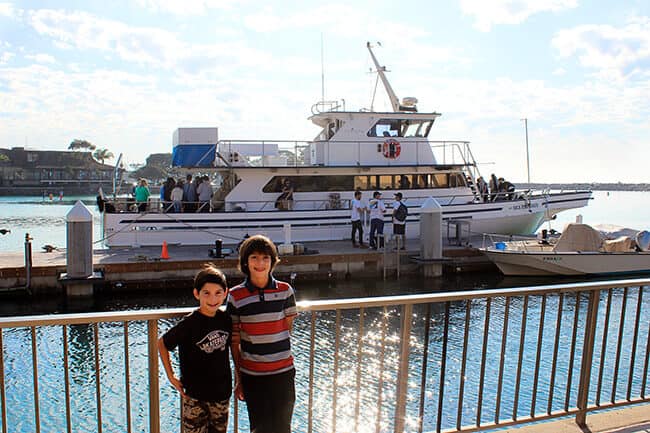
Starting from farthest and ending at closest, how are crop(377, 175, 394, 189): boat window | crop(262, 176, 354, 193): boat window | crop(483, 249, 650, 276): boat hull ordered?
crop(377, 175, 394, 189): boat window < crop(262, 176, 354, 193): boat window < crop(483, 249, 650, 276): boat hull

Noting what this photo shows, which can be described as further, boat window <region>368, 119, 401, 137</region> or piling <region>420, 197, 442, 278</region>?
boat window <region>368, 119, 401, 137</region>

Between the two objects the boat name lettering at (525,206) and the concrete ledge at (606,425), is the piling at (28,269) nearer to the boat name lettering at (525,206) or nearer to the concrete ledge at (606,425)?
the concrete ledge at (606,425)

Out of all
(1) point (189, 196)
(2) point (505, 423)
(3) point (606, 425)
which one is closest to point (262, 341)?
(2) point (505, 423)

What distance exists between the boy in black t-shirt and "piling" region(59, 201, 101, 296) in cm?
1154

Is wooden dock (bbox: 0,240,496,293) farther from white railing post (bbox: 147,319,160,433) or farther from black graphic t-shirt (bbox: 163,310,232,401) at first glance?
black graphic t-shirt (bbox: 163,310,232,401)

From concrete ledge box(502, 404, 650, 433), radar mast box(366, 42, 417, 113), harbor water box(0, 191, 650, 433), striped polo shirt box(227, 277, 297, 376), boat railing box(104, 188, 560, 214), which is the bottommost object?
harbor water box(0, 191, 650, 433)

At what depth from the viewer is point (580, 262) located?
651 inches

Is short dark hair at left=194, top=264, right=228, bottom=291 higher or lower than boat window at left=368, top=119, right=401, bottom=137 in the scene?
lower

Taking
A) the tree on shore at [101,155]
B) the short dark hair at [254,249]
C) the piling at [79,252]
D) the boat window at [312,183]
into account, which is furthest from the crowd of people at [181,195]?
the tree on shore at [101,155]

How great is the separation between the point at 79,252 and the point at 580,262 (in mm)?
14522

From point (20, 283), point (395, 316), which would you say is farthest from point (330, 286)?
point (20, 283)

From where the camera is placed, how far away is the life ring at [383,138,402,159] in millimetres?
19984

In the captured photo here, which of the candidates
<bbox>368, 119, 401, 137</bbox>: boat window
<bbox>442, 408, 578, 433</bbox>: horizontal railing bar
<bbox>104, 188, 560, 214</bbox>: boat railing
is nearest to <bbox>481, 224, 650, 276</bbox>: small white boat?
<bbox>104, 188, 560, 214</bbox>: boat railing

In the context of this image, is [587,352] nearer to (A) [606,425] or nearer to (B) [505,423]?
(A) [606,425]
